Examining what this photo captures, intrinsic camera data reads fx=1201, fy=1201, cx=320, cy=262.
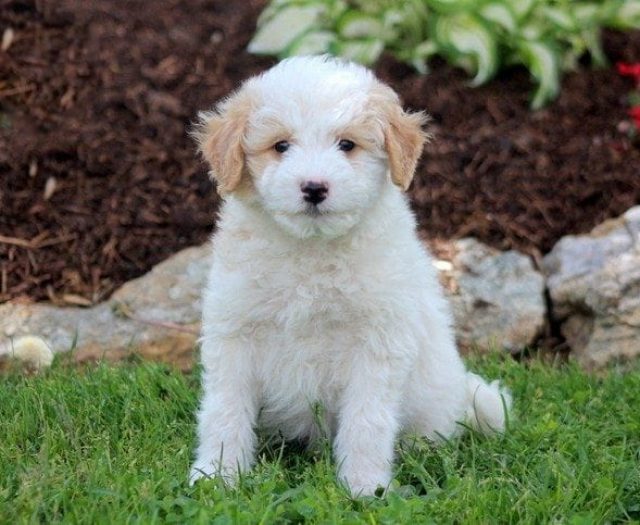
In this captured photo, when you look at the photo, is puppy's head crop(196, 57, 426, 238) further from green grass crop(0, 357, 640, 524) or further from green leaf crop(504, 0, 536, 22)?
green leaf crop(504, 0, 536, 22)

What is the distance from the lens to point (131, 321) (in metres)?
6.32

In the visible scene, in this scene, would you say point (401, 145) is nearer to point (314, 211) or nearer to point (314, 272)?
point (314, 211)

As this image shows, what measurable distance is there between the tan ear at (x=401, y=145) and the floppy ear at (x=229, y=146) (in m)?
0.52

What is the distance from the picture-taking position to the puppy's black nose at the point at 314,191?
13.4 feet

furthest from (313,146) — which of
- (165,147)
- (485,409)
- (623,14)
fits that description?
(623,14)

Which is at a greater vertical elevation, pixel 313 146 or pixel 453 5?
pixel 313 146

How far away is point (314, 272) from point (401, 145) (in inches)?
22.2

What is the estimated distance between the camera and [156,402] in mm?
5141

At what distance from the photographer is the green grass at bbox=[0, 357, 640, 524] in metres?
3.91

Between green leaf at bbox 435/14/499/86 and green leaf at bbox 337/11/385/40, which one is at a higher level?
Answer: green leaf at bbox 435/14/499/86

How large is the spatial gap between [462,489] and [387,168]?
1181 millimetres

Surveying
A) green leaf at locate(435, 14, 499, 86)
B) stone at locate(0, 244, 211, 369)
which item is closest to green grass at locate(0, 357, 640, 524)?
stone at locate(0, 244, 211, 369)

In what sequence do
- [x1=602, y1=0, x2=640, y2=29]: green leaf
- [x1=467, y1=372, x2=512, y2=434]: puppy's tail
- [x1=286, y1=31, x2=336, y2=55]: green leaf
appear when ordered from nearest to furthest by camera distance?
[x1=467, y1=372, x2=512, y2=434]: puppy's tail
[x1=286, y1=31, x2=336, y2=55]: green leaf
[x1=602, y1=0, x2=640, y2=29]: green leaf

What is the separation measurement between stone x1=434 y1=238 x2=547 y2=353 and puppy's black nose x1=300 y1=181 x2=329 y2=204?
2.37 meters
